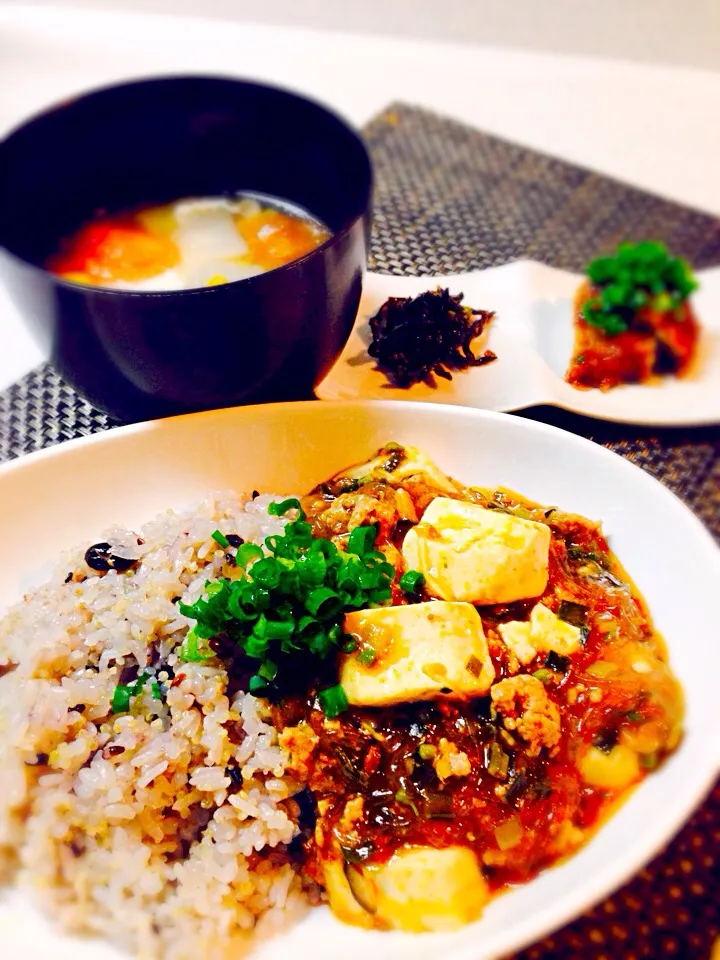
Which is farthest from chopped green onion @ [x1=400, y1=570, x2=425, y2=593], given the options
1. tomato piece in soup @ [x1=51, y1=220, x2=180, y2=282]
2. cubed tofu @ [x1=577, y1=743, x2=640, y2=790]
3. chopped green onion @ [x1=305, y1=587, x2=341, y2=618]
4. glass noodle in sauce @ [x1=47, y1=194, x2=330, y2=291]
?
tomato piece in soup @ [x1=51, y1=220, x2=180, y2=282]

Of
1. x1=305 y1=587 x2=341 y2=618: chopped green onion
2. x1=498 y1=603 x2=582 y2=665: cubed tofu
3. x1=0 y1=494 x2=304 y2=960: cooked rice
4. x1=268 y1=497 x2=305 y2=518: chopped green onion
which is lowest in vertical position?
x1=0 y1=494 x2=304 y2=960: cooked rice

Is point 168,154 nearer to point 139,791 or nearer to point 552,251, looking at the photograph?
point 552,251

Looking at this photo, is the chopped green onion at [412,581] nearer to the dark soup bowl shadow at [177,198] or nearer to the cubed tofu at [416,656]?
the cubed tofu at [416,656]

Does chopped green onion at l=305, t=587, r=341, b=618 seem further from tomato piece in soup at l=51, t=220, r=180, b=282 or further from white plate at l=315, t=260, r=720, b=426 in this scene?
tomato piece in soup at l=51, t=220, r=180, b=282

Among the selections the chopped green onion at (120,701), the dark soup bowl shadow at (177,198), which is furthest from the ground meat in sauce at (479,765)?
the dark soup bowl shadow at (177,198)

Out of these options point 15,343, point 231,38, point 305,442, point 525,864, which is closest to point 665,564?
point 525,864

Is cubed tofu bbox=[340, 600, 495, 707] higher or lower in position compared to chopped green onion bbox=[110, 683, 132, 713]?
higher
